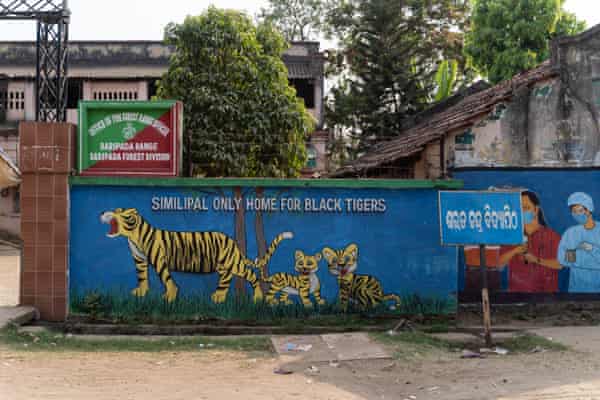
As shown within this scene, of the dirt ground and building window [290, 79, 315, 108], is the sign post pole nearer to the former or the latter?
the dirt ground

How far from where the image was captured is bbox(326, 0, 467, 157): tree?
91.5ft

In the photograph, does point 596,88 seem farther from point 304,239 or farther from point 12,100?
point 12,100

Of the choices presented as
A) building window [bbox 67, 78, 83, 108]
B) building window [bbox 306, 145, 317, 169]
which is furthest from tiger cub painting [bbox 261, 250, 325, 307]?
building window [bbox 67, 78, 83, 108]

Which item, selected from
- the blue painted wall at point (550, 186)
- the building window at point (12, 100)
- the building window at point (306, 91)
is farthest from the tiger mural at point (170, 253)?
the building window at point (12, 100)

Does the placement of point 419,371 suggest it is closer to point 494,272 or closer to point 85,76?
point 494,272

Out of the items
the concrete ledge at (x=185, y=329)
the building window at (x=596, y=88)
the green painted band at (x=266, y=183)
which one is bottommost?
the concrete ledge at (x=185, y=329)

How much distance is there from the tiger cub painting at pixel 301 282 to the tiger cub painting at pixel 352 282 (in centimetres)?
25

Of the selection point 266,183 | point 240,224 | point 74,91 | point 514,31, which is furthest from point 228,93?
point 74,91

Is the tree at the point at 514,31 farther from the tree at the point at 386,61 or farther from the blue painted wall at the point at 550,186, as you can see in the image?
the blue painted wall at the point at 550,186

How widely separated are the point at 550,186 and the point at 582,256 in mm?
1247

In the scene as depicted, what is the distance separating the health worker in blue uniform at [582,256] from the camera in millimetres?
10188

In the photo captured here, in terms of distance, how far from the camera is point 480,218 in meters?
8.05

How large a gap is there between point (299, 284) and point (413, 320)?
68.9 inches

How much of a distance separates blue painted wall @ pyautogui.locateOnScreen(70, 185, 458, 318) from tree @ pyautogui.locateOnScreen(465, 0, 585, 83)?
15.4 m
